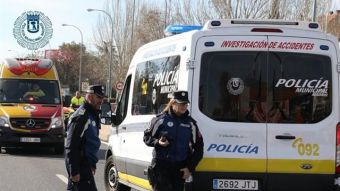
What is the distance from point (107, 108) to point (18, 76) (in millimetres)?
8202

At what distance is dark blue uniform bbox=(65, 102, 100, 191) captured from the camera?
6.00 meters

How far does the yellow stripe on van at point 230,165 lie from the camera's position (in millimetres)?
6711

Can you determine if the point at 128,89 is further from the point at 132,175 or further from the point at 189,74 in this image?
the point at 189,74

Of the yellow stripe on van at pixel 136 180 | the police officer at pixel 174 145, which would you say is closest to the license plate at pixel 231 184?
the police officer at pixel 174 145

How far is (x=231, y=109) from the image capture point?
22.4 ft

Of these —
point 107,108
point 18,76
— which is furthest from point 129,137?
point 18,76

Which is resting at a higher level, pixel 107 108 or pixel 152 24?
pixel 152 24

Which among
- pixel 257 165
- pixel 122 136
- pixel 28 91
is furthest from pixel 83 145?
pixel 28 91

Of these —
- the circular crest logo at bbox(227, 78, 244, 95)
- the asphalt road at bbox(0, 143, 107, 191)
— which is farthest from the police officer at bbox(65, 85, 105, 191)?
the asphalt road at bbox(0, 143, 107, 191)

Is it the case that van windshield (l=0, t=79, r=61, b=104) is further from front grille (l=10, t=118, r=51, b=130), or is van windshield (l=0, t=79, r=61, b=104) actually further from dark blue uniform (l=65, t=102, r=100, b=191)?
dark blue uniform (l=65, t=102, r=100, b=191)

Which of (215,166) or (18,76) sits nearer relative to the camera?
(215,166)

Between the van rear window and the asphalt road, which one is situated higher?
the van rear window

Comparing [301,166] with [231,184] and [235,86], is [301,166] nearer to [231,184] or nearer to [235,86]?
[231,184]

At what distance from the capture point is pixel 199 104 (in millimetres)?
6789
